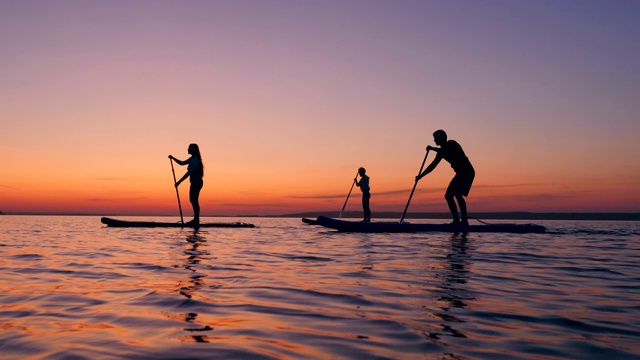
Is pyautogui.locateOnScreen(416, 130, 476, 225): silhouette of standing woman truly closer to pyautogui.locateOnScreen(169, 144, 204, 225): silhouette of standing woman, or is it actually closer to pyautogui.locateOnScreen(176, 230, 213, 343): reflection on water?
pyautogui.locateOnScreen(169, 144, 204, 225): silhouette of standing woman

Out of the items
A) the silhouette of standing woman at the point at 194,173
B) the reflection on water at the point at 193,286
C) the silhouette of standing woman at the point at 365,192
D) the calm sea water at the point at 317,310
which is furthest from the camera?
the silhouette of standing woman at the point at 365,192

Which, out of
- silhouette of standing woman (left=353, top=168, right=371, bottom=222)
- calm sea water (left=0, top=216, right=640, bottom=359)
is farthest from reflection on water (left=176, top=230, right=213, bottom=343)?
silhouette of standing woman (left=353, top=168, right=371, bottom=222)

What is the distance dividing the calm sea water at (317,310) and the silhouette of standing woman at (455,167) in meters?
7.05

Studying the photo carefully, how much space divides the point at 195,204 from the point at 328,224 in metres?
4.69

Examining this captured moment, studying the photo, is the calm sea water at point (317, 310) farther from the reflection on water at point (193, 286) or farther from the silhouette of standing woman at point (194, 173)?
the silhouette of standing woman at point (194, 173)

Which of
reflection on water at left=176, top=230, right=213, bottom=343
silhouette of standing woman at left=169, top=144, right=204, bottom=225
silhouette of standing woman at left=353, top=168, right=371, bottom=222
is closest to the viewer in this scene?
reflection on water at left=176, top=230, right=213, bottom=343

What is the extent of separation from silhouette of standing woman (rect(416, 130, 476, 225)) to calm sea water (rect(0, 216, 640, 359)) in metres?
7.05

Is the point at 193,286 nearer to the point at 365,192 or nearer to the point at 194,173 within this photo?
the point at 194,173

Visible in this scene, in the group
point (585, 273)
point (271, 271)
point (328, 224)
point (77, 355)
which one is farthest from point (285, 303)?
point (328, 224)

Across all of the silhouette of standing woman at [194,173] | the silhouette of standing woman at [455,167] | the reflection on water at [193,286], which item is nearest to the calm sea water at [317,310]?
the reflection on water at [193,286]

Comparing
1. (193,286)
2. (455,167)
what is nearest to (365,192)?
(455,167)

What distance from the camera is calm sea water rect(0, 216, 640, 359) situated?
2.89 m

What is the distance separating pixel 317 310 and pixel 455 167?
37.7 ft

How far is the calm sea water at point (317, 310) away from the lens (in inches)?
114
